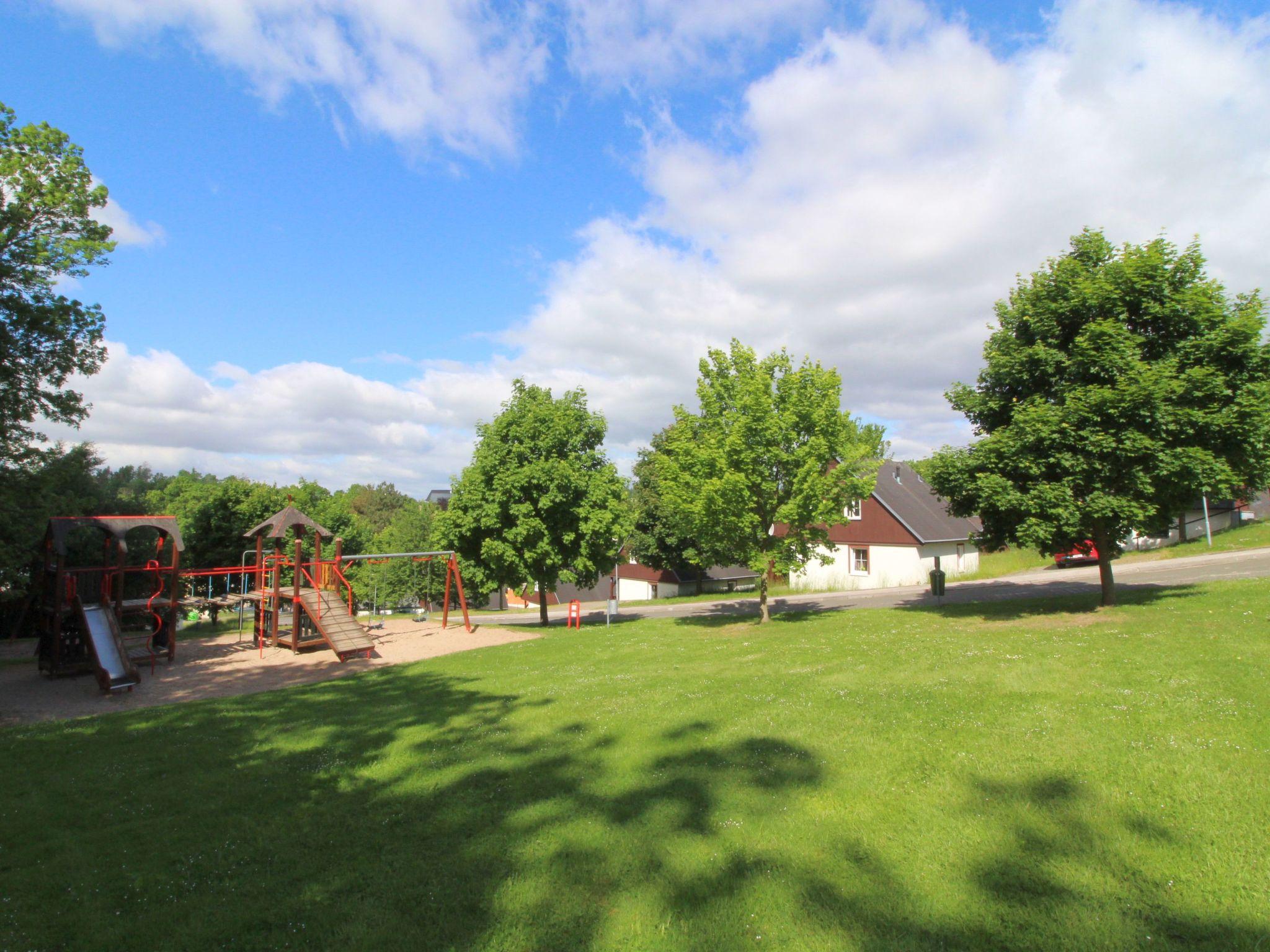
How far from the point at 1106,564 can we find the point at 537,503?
58.1 ft

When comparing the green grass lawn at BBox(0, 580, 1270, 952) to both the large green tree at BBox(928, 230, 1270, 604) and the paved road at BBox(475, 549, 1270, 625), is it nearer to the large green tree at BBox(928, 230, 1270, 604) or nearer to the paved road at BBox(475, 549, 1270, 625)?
the large green tree at BBox(928, 230, 1270, 604)

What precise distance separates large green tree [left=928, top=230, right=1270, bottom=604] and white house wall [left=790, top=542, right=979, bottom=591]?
23571 millimetres

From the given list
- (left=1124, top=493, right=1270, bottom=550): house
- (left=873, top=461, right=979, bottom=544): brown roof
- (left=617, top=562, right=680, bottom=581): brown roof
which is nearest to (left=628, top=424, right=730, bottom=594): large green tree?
(left=617, top=562, right=680, bottom=581): brown roof

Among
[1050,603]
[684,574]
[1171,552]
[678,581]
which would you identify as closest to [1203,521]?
[1171,552]

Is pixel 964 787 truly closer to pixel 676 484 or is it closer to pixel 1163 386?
pixel 1163 386

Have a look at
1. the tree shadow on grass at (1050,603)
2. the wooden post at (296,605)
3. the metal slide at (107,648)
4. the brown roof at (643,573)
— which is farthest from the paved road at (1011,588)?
the brown roof at (643,573)

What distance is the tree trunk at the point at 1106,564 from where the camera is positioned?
16578 mm

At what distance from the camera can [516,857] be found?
594 cm

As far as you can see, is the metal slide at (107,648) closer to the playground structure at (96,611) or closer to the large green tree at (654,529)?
the playground structure at (96,611)

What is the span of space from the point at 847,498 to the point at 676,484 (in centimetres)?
518

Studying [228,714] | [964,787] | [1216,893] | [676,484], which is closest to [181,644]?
[228,714]

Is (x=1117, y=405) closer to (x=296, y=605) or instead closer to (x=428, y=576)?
(x=296, y=605)

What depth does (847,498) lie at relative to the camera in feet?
68.5

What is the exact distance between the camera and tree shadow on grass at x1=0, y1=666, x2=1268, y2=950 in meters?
4.80
